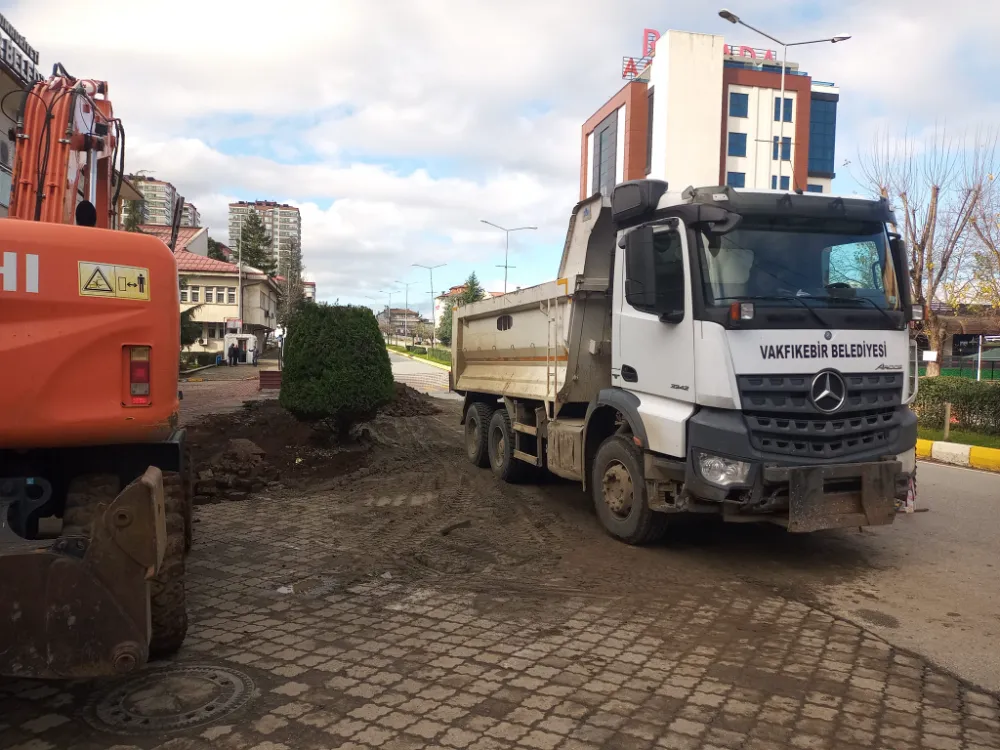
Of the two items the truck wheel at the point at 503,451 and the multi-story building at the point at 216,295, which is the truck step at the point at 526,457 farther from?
the multi-story building at the point at 216,295

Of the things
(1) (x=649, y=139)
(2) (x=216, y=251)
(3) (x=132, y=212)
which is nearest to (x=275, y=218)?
(2) (x=216, y=251)

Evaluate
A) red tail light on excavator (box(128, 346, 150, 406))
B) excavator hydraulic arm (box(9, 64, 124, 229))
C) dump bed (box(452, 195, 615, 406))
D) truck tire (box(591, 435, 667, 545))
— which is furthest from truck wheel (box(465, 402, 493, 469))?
red tail light on excavator (box(128, 346, 150, 406))

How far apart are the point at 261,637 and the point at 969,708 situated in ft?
12.0

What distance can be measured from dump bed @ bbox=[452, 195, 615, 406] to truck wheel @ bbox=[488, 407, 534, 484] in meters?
0.45

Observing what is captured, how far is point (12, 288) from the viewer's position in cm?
295

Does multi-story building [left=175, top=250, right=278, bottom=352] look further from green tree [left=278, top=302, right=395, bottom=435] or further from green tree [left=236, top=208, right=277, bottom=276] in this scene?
green tree [left=278, top=302, right=395, bottom=435]

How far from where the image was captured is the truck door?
556cm

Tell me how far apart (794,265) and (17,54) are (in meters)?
17.9

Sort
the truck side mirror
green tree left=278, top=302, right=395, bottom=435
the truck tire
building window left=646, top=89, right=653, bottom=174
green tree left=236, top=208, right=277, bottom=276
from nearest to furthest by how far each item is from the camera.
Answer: the truck side mirror, the truck tire, green tree left=278, top=302, right=395, bottom=435, building window left=646, top=89, right=653, bottom=174, green tree left=236, top=208, right=277, bottom=276

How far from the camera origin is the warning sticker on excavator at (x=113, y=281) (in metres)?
3.11

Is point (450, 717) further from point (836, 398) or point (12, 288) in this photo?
point (836, 398)

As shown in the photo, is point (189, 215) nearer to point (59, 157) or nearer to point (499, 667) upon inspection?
point (59, 157)

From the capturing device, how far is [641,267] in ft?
19.3

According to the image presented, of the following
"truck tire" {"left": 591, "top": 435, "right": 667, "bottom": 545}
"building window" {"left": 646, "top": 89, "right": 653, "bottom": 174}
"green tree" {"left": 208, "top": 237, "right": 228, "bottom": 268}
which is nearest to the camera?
"truck tire" {"left": 591, "top": 435, "right": 667, "bottom": 545}
